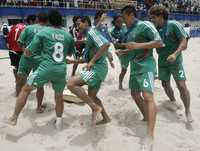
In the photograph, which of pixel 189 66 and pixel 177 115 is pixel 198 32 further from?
pixel 177 115

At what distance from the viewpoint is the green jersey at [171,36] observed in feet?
21.0

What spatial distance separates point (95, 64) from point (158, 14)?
128cm

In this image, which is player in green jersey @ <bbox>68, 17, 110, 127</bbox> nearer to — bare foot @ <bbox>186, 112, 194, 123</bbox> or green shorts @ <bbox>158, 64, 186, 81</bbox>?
green shorts @ <bbox>158, 64, 186, 81</bbox>

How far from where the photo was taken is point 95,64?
5.80 meters

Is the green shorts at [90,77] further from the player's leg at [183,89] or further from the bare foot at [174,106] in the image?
the bare foot at [174,106]

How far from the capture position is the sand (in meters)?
5.57

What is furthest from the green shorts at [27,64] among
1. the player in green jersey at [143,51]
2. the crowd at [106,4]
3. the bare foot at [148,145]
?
the crowd at [106,4]

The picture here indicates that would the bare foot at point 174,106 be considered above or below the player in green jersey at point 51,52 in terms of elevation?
below

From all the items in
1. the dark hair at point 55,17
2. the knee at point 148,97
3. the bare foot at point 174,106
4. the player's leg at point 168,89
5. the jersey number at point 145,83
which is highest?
the dark hair at point 55,17

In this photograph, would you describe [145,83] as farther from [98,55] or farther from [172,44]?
[172,44]

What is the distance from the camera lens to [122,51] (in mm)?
5688

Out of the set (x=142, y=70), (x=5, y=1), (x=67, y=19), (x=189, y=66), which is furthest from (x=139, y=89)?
(x=67, y=19)

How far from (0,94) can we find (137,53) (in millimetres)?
3623

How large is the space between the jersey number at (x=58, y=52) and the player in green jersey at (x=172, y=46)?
1.52 metres
